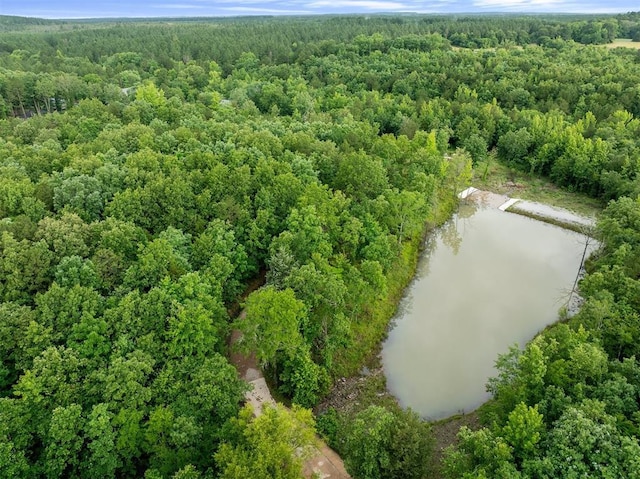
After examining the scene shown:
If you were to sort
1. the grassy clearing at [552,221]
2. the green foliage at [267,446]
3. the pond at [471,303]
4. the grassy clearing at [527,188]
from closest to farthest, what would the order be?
the green foliage at [267,446] < the pond at [471,303] < the grassy clearing at [552,221] < the grassy clearing at [527,188]

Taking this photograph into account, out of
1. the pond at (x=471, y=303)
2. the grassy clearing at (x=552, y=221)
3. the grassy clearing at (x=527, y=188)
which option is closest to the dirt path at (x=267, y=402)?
the pond at (x=471, y=303)

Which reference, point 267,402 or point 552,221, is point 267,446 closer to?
point 267,402

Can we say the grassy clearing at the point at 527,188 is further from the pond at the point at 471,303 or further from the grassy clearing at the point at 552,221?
the pond at the point at 471,303

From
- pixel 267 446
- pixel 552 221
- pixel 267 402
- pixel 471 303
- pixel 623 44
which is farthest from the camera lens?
pixel 623 44

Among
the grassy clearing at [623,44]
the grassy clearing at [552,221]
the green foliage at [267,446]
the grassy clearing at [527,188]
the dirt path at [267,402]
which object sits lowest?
the dirt path at [267,402]

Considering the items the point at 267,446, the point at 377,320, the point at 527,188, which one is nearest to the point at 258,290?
the point at 267,446

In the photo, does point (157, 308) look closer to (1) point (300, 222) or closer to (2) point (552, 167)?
(1) point (300, 222)
